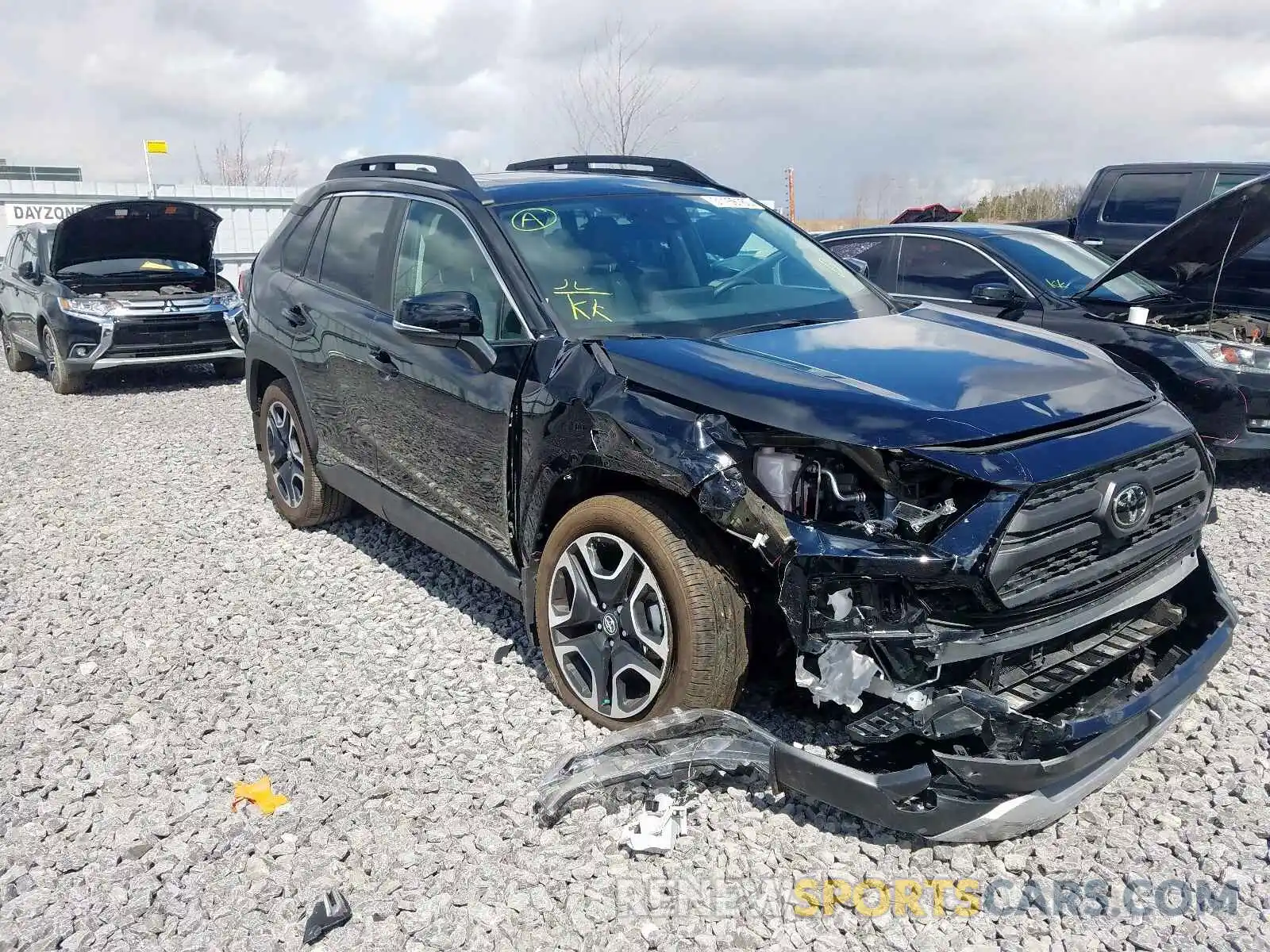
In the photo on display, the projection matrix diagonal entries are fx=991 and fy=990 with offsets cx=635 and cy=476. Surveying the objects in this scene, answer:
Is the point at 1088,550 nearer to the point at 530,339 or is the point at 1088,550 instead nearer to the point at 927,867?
the point at 927,867

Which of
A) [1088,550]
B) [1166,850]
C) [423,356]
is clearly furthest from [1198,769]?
[423,356]

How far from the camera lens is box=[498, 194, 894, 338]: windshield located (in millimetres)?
3600

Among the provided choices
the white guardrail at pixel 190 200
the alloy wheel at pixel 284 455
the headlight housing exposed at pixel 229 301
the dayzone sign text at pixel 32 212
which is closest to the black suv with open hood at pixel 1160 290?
the alloy wheel at pixel 284 455

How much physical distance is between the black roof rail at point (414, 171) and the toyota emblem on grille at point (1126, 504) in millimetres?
2533

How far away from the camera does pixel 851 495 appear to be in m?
2.70

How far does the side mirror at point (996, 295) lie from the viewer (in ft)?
21.5

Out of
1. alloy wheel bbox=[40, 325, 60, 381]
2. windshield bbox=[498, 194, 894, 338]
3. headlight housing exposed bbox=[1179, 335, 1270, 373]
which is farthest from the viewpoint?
alloy wheel bbox=[40, 325, 60, 381]

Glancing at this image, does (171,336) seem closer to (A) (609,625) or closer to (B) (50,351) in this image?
(B) (50,351)

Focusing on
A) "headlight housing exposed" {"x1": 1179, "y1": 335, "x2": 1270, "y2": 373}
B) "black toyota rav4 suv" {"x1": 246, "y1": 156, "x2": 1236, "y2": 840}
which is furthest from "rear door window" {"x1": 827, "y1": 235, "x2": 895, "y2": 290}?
"black toyota rav4 suv" {"x1": 246, "y1": 156, "x2": 1236, "y2": 840}

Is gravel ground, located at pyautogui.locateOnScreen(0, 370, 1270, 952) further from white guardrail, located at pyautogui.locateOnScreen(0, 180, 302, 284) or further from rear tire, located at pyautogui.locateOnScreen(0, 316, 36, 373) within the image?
white guardrail, located at pyautogui.locateOnScreen(0, 180, 302, 284)

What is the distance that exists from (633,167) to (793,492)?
2.85 m

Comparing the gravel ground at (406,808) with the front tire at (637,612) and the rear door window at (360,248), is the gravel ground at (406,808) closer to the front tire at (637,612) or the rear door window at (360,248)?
the front tire at (637,612)

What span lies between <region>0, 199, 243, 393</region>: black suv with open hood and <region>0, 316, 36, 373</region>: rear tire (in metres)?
0.85

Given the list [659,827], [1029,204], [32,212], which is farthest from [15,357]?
[1029,204]
